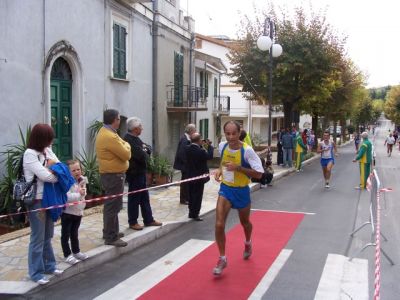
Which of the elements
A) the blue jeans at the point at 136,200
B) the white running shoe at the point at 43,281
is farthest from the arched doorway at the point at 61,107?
the white running shoe at the point at 43,281

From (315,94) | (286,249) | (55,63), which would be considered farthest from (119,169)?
(315,94)

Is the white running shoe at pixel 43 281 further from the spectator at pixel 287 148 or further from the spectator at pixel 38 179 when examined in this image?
the spectator at pixel 287 148

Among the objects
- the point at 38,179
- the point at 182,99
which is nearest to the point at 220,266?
the point at 38,179

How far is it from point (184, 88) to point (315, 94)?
7953mm

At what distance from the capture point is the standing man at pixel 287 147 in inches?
825

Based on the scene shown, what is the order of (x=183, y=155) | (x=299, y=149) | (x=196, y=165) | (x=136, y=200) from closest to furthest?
(x=136, y=200)
(x=196, y=165)
(x=183, y=155)
(x=299, y=149)

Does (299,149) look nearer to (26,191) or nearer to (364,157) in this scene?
(364,157)

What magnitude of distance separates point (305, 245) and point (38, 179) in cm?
428

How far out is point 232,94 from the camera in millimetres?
48750

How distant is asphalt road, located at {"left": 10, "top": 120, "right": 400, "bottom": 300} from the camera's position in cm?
542

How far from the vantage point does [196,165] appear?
29.5 feet

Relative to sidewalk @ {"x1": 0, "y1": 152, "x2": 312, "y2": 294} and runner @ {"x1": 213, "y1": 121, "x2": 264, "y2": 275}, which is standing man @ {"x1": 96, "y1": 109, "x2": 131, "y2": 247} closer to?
sidewalk @ {"x1": 0, "y1": 152, "x2": 312, "y2": 294}

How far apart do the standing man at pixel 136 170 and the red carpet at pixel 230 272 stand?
1360 mm

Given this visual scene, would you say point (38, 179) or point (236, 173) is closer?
point (38, 179)
